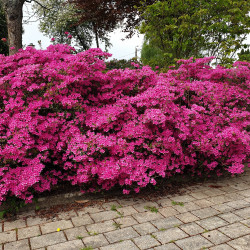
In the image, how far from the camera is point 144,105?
14.4 ft

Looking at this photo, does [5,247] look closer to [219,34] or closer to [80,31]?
[219,34]

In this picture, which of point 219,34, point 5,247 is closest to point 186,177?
point 5,247

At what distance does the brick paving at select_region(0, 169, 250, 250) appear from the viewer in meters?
2.92

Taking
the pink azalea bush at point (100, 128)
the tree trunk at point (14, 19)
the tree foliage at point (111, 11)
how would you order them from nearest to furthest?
1. the pink azalea bush at point (100, 128)
2. the tree trunk at point (14, 19)
3. the tree foliage at point (111, 11)

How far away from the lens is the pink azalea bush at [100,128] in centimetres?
379

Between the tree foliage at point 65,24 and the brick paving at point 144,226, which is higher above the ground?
the tree foliage at point 65,24

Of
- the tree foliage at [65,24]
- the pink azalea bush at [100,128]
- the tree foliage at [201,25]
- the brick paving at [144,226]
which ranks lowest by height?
the brick paving at [144,226]

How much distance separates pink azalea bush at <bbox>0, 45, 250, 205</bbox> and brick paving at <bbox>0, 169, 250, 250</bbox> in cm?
40

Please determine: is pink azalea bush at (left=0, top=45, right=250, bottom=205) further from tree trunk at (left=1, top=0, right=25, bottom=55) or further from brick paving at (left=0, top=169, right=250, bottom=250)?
tree trunk at (left=1, top=0, right=25, bottom=55)

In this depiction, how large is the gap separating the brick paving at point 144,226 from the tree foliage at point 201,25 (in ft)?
18.2

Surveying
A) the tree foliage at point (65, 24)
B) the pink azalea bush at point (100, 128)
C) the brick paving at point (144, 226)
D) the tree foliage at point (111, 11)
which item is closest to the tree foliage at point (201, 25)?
the pink azalea bush at point (100, 128)

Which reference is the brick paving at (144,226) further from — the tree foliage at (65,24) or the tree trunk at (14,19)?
the tree foliage at (65,24)

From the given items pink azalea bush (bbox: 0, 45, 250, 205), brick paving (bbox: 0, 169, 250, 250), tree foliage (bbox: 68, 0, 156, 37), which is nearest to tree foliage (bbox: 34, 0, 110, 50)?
tree foliage (bbox: 68, 0, 156, 37)

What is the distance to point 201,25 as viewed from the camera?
28.8 ft
